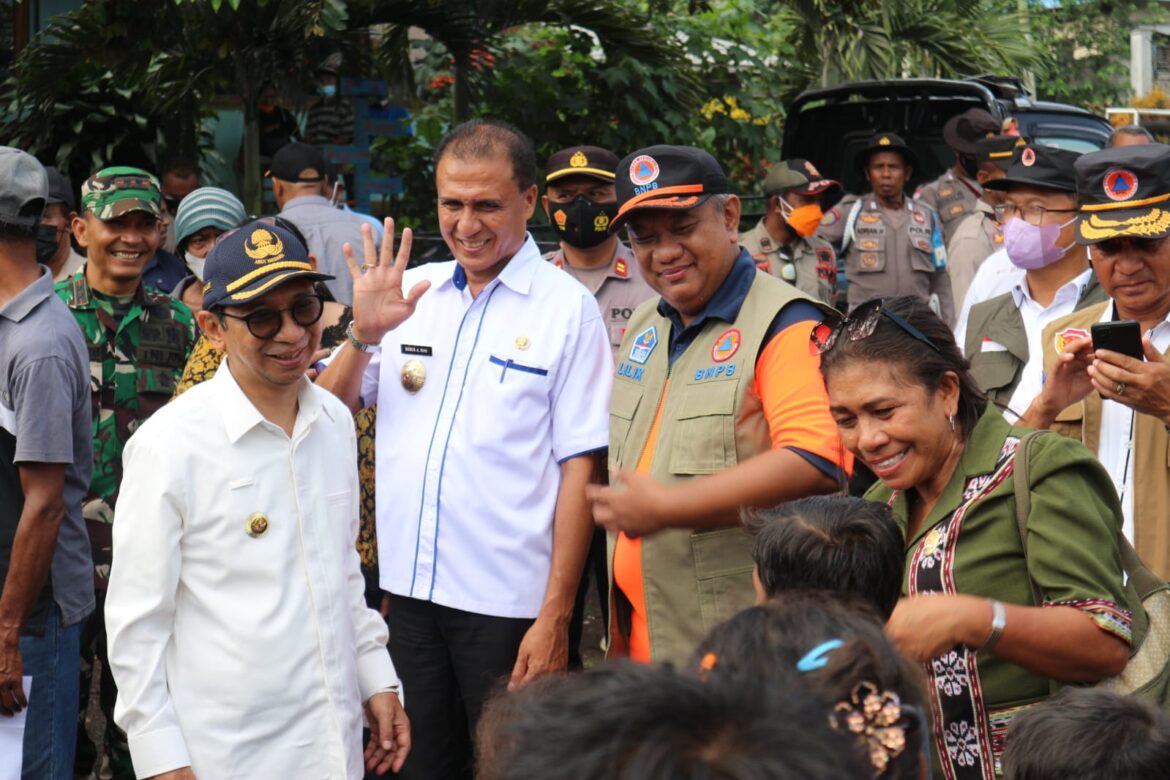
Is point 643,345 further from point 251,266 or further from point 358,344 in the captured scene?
point 251,266

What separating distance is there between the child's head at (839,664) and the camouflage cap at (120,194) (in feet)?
13.3

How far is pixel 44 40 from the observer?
29.4 ft

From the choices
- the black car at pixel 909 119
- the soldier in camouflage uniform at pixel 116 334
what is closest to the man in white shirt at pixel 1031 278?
the soldier in camouflage uniform at pixel 116 334

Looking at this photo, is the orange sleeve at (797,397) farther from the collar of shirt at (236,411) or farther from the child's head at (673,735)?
the child's head at (673,735)

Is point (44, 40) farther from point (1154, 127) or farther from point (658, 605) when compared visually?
point (1154, 127)

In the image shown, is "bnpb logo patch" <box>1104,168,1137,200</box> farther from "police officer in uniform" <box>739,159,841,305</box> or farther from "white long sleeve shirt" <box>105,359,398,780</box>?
"police officer in uniform" <box>739,159,841,305</box>

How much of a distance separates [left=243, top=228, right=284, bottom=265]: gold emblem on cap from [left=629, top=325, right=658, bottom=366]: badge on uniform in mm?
1056

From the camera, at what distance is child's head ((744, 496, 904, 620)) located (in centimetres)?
245

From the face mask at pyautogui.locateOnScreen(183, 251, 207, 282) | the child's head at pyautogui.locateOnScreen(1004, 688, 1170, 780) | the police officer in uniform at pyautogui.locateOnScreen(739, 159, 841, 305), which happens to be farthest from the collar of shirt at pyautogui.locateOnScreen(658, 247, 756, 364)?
the police officer in uniform at pyautogui.locateOnScreen(739, 159, 841, 305)

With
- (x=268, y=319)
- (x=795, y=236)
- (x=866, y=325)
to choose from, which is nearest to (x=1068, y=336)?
(x=866, y=325)

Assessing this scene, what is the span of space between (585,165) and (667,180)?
2.34 metres

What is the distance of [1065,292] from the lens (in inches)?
180

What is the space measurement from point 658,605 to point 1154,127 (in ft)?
Answer: 67.4

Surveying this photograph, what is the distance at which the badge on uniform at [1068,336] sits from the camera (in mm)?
3516
